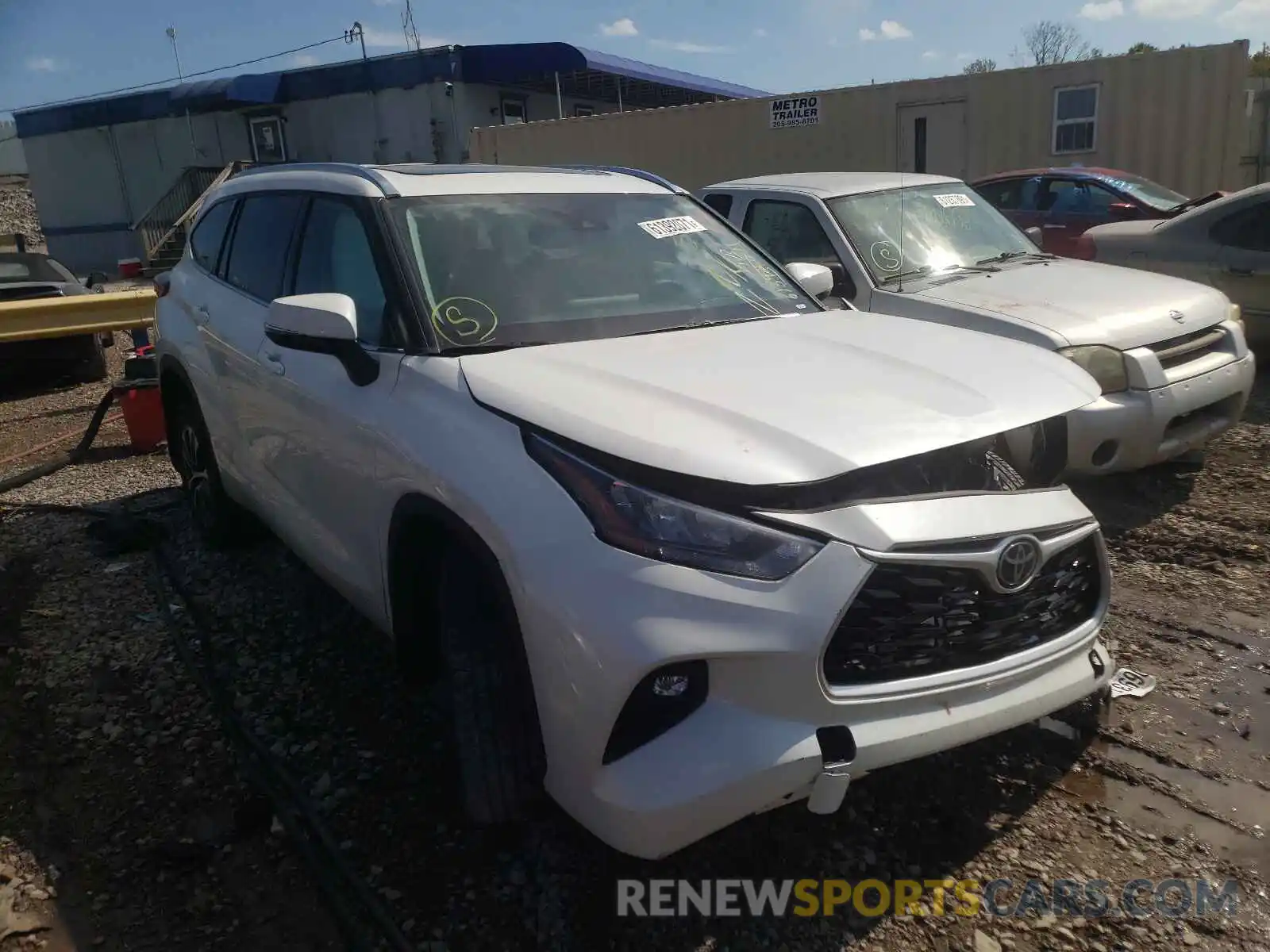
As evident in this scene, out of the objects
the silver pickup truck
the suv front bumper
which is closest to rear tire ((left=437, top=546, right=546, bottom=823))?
the suv front bumper

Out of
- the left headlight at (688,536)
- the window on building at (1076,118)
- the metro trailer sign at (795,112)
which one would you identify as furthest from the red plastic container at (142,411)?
the window on building at (1076,118)

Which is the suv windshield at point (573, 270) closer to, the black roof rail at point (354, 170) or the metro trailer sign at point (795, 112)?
the black roof rail at point (354, 170)

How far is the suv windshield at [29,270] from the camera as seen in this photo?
32.9 feet

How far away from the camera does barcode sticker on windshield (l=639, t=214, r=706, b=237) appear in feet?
12.0

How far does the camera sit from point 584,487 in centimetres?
221

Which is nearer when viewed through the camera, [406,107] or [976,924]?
[976,924]

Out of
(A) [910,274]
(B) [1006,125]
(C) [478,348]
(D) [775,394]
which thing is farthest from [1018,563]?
(B) [1006,125]

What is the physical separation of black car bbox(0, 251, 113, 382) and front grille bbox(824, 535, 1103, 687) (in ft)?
32.5

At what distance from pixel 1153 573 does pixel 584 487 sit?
3139 millimetres

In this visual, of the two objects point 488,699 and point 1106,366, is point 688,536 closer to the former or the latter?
point 488,699

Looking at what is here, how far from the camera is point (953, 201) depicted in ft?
21.6

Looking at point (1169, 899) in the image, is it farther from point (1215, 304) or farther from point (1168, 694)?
point (1215, 304)

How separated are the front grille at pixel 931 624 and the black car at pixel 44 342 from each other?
32.5 ft

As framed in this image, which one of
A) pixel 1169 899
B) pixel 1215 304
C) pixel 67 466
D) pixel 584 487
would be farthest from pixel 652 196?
pixel 67 466
